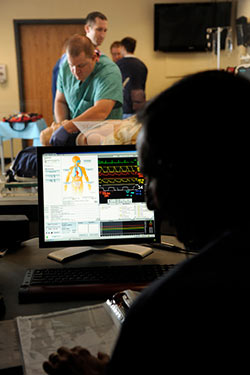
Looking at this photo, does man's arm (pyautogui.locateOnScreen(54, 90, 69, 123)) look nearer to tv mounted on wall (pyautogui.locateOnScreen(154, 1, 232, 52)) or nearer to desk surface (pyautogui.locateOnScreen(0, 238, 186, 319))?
desk surface (pyautogui.locateOnScreen(0, 238, 186, 319))

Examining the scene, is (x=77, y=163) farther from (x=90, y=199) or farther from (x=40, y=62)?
(x=40, y=62)

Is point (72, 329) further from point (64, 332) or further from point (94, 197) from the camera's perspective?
point (94, 197)

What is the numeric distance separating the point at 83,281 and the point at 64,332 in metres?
0.25

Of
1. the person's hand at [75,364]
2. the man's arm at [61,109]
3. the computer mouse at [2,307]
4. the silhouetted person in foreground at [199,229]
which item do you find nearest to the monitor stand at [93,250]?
the computer mouse at [2,307]

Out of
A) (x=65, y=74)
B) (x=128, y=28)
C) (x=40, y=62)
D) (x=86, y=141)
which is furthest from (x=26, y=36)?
(x=86, y=141)

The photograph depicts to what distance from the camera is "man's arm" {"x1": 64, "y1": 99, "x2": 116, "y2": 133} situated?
7.61 ft

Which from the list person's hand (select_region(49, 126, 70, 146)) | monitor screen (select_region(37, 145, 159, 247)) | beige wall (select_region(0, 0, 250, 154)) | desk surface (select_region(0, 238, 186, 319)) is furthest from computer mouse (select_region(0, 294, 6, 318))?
beige wall (select_region(0, 0, 250, 154))

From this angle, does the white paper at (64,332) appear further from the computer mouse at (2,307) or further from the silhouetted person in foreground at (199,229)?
the silhouetted person in foreground at (199,229)

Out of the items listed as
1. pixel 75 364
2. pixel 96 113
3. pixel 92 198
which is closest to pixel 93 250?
pixel 92 198

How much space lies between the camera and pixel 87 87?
7.98 ft

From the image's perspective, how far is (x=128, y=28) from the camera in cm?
614

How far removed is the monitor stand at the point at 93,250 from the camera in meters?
1.38

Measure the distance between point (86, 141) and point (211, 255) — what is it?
179 cm

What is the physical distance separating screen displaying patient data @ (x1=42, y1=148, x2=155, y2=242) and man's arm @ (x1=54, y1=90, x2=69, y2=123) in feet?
3.81
